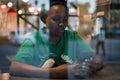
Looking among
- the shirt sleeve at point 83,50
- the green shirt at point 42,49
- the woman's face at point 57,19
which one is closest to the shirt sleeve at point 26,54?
the green shirt at point 42,49

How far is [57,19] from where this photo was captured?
5.28 ft

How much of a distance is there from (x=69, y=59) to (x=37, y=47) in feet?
0.55

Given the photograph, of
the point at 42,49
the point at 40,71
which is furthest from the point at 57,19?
the point at 40,71

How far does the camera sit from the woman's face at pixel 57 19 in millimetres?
1606

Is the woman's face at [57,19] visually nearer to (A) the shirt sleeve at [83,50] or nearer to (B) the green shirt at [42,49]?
(B) the green shirt at [42,49]

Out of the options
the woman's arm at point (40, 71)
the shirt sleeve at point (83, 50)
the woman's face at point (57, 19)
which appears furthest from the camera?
the shirt sleeve at point (83, 50)

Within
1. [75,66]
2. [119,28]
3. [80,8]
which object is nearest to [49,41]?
[75,66]

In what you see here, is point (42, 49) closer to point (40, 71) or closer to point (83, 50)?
point (40, 71)

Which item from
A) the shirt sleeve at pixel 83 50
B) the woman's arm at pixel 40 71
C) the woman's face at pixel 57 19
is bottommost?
the woman's arm at pixel 40 71

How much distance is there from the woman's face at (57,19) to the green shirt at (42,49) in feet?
0.19

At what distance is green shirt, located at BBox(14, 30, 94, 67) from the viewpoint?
159 centimetres

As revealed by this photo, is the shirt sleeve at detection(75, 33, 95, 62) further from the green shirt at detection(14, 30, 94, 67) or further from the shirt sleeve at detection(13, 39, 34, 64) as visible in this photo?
the shirt sleeve at detection(13, 39, 34, 64)

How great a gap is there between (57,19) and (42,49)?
0.16 meters

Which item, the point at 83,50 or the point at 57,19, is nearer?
the point at 57,19
